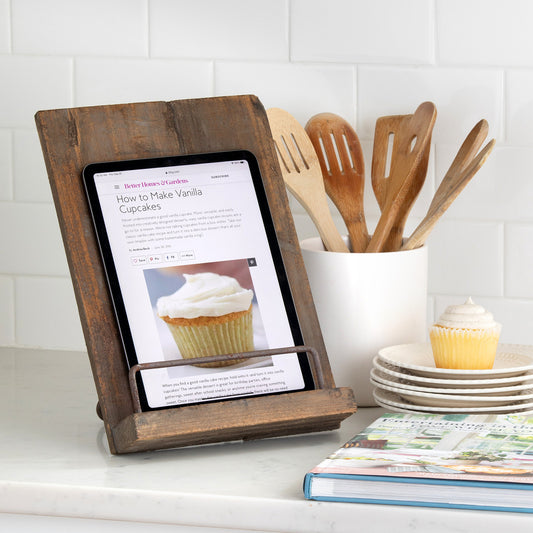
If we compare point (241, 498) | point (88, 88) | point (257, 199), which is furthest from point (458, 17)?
point (241, 498)

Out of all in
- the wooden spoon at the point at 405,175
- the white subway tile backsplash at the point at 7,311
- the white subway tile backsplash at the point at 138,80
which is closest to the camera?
the wooden spoon at the point at 405,175

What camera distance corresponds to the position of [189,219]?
3.49 feet

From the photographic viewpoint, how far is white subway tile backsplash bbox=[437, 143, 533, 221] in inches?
52.2

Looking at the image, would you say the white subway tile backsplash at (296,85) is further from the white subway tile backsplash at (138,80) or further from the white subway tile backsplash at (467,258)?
the white subway tile backsplash at (467,258)

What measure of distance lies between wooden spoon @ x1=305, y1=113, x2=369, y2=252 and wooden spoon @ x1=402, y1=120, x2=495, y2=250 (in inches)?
4.1

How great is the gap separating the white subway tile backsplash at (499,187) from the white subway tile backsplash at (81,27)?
1.71 feet

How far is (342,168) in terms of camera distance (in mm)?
1290

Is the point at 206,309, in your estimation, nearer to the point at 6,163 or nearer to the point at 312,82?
the point at 312,82

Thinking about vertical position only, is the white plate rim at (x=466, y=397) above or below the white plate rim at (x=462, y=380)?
below

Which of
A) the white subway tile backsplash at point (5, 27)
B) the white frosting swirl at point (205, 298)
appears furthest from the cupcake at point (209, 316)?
the white subway tile backsplash at point (5, 27)

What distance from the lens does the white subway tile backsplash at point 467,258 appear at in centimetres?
136

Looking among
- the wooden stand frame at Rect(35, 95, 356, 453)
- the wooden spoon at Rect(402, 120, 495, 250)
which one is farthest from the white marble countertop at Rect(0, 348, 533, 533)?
the wooden spoon at Rect(402, 120, 495, 250)

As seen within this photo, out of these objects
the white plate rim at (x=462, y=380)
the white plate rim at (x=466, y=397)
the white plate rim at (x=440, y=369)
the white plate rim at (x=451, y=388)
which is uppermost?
the white plate rim at (x=440, y=369)

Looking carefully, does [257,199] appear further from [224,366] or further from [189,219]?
[224,366]
